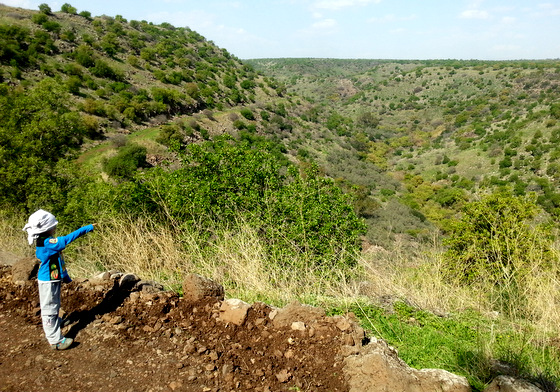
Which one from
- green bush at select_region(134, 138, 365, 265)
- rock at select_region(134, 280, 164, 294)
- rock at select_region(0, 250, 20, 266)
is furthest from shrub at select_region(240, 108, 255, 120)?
rock at select_region(134, 280, 164, 294)

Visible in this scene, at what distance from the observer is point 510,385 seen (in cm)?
253

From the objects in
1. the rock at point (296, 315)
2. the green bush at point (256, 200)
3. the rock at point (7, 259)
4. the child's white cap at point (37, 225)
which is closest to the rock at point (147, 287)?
the child's white cap at point (37, 225)

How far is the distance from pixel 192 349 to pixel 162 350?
0.97 feet

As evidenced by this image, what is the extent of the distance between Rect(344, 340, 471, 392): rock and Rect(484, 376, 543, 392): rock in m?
0.19

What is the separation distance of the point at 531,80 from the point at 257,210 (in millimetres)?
70166

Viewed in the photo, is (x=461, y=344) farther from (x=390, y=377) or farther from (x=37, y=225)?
(x=37, y=225)

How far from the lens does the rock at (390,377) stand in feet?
8.51

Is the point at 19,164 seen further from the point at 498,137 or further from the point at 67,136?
the point at 498,137

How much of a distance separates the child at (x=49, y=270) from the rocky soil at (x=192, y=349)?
0.17 meters

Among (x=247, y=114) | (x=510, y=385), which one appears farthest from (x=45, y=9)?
(x=510, y=385)

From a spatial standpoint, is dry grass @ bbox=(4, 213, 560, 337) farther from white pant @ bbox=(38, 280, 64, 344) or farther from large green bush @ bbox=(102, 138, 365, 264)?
white pant @ bbox=(38, 280, 64, 344)

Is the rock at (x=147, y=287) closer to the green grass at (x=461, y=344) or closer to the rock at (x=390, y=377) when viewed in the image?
the green grass at (x=461, y=344)

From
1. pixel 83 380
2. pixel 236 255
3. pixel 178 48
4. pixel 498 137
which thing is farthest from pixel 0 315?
pixel 178 48

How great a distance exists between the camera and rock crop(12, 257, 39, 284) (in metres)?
4.36
